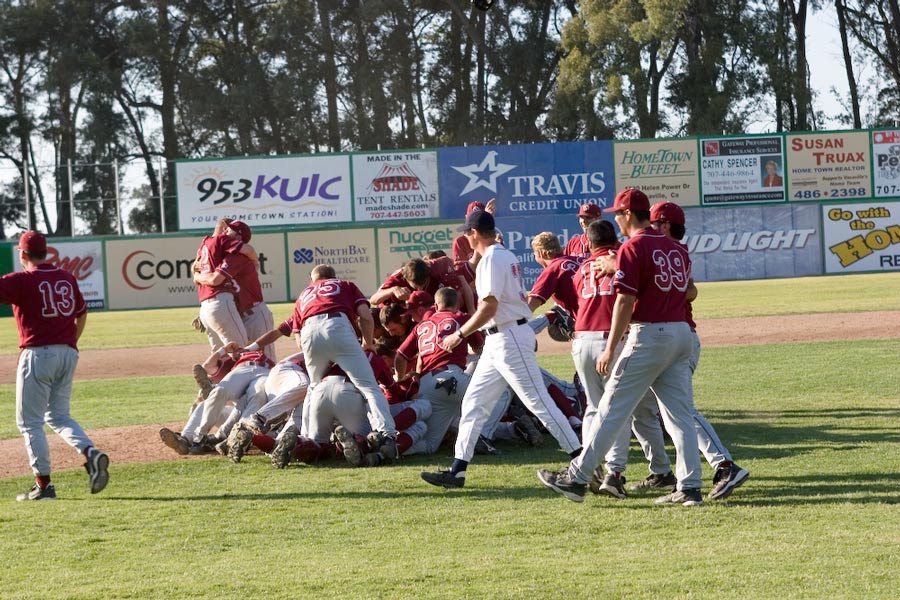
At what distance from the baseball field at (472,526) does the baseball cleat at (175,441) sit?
153 millimetres

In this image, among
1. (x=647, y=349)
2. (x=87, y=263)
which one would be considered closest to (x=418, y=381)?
(x=647, y=349)

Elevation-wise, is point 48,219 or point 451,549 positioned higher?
point 48,219

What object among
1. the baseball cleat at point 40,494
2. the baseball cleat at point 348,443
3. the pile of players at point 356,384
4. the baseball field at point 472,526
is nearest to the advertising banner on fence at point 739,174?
the baseball field at point 472,526

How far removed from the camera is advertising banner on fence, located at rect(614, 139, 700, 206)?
3675 cm

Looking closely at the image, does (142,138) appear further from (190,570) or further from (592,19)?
(190,570)

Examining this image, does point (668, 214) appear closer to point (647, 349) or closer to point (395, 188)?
point (647, 349)

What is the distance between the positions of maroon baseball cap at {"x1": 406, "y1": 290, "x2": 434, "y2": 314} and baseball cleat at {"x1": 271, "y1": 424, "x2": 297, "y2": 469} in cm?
169

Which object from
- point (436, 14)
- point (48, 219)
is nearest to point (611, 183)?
point (436, 14)

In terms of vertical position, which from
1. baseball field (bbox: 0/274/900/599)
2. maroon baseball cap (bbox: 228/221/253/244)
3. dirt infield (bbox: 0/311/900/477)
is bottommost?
baseball field (bbox: 0/274/900/599)

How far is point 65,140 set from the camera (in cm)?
4753

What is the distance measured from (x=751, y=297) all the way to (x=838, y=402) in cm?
1736

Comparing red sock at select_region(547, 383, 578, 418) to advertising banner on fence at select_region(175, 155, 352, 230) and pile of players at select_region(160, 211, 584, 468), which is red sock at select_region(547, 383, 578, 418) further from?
advertising banner on fence at select_region(175, 155, 352, 230)

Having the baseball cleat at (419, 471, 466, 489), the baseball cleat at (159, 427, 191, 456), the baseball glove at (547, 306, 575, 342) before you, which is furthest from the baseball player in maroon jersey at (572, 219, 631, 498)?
the baseball cleat at (159, 427, 191, 456)

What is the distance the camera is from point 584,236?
30.0ft
